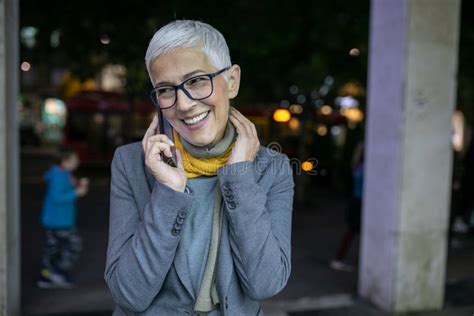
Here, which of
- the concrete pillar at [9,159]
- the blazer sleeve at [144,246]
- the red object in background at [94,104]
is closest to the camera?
the blazer sleeve at [144,246]

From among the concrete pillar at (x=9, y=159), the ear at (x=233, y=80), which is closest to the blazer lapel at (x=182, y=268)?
the ear at (x=233, y=80)

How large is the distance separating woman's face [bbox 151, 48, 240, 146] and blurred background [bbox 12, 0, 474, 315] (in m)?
0.52

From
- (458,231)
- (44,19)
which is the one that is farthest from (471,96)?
(44,19)

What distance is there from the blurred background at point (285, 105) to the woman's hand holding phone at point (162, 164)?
2.05 feet

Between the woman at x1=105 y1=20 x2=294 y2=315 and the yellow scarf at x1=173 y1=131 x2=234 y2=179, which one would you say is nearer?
the woman at x1=105 y1=20 x2=294 y2=315

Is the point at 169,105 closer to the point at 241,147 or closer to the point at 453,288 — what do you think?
the point at 241,147

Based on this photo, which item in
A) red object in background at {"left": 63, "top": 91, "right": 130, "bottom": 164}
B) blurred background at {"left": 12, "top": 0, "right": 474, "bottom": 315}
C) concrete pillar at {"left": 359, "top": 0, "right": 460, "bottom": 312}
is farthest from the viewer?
red object in background at {"left": 63, "top": 91, "right": 130, "bottom": 164}

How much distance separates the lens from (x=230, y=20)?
655cm

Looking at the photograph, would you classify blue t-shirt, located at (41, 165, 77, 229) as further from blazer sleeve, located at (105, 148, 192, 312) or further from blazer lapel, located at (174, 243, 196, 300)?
blazer lapel, located at (174, 243, 196, 300)

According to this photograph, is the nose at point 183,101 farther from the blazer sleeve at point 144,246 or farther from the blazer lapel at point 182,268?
the blazer lapel at point 182,268

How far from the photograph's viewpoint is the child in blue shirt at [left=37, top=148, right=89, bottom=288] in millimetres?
5590

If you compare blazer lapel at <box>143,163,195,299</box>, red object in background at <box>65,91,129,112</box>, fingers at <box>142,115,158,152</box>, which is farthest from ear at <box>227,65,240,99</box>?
red object in background at <box>65,91,129,112</box>

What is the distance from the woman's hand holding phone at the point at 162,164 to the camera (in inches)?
54.2

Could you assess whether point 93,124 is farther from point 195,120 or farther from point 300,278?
point 195,120
